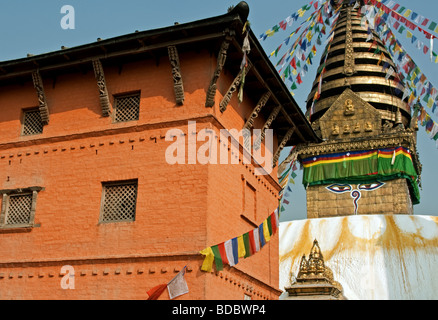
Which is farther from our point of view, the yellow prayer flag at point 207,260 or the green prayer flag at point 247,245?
the green prayer flag at point 247,245

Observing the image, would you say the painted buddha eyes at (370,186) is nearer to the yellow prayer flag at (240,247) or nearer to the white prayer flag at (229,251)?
the yellow prayer flag at (240,247)

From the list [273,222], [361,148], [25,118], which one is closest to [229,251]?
[273,222]

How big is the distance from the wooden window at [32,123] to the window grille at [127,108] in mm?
2493

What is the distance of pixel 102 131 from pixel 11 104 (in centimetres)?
377

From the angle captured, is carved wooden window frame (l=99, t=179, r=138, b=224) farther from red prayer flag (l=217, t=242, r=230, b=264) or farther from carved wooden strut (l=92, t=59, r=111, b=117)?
red prayer flag (l=217, t=242, r=230, b=264)

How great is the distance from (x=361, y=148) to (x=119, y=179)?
27.9 meters

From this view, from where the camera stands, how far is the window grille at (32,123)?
15.4 metres

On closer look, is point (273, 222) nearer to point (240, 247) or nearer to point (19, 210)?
point (240, 247)

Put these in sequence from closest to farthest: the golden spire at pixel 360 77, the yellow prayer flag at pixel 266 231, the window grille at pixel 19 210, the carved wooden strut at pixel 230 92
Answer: the carved wooden strut at pixel 230 92 < the window grille at pixel 19 210 < the yellow prayer flag at pixel 266 231 < the golden spire at pixel 360 77

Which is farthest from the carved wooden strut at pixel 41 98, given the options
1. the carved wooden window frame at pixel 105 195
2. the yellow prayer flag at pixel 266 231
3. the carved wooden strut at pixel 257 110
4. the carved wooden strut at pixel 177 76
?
the yellow prayer flag at pixel 266 231

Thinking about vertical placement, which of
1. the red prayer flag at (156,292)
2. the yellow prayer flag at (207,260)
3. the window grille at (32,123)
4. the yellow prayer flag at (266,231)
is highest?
the window grille at (32,123)
